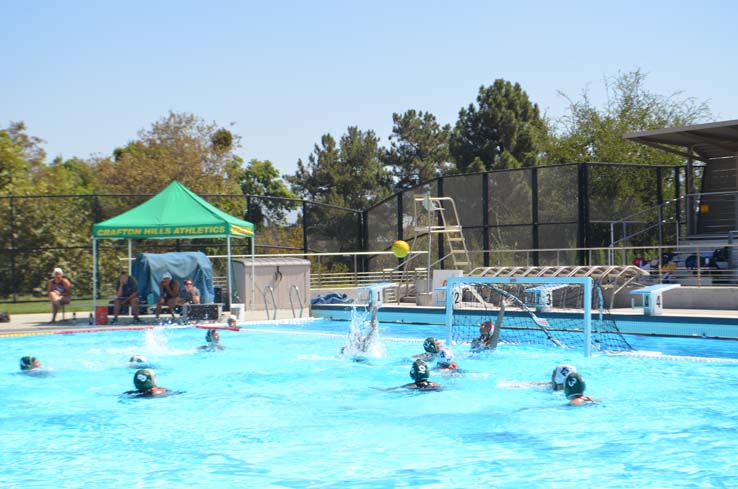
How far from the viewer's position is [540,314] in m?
17.9

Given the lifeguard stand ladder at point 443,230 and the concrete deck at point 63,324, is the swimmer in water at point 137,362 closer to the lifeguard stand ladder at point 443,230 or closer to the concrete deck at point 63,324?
the concrete deck at point 63,324

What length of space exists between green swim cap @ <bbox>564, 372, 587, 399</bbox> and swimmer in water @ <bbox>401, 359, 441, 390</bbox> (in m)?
1.92

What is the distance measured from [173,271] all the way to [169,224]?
5.76 ft

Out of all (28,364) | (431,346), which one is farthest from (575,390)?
(28,364)

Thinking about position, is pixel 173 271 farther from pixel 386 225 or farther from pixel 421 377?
pixel 421 377

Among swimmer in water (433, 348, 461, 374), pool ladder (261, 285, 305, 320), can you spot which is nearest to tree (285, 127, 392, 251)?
pool ladder (261, 285, 305, 320)

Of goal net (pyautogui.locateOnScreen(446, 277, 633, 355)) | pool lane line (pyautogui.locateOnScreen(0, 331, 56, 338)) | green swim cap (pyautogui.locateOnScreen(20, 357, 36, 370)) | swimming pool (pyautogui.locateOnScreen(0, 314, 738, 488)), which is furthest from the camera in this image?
pool lane line (pyautogui.locateOnScreen(0, 331, 56, 338))

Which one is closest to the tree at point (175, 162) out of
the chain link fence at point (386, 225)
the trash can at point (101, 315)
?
the chain link fence at point (386, 225)

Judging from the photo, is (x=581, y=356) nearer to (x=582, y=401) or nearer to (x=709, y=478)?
(x=582, y=401)

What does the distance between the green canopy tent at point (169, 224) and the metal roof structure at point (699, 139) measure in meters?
11.1

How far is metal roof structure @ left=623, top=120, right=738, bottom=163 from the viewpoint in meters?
21.3

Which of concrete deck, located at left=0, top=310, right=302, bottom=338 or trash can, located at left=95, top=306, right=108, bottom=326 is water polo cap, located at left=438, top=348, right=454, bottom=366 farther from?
trash can, located at left=95, top=306, right=108, bottom=326

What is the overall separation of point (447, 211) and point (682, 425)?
16290 mm

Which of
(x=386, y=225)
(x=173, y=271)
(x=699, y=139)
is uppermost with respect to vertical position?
(x=699, y=139)
